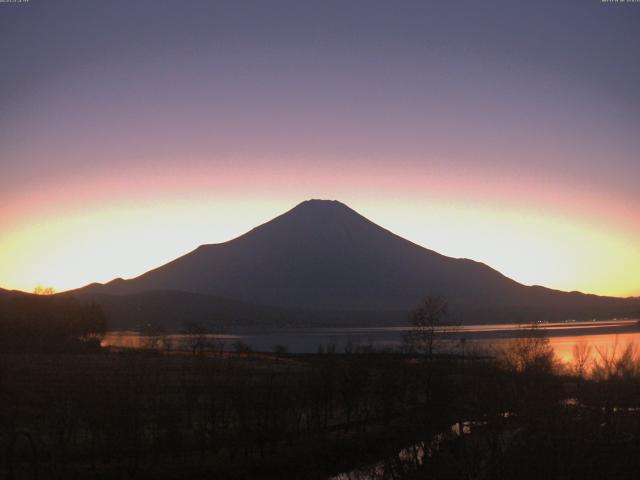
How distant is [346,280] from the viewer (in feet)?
604

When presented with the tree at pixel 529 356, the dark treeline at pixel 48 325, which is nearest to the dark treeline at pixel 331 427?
the tree at pixel 529 356

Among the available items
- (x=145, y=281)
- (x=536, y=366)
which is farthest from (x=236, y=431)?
(x=145, y=281)

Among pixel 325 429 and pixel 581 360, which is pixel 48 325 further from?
pixel 581 360

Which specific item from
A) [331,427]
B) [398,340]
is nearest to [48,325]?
[331,427]

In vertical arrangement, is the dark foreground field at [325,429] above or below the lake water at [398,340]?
below

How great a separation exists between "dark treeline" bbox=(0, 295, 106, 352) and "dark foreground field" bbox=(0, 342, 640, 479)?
22063 millimetres

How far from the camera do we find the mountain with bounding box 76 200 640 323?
16538 centimetres

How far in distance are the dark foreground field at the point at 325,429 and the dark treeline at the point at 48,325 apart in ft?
72.4

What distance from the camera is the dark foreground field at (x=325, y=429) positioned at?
15.0 meters

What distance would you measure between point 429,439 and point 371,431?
4438mm

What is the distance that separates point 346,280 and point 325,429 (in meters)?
162

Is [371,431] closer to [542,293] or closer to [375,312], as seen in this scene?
[375,312]

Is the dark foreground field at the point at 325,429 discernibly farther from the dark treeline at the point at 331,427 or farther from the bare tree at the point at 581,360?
the bare tree at the point at 581,360

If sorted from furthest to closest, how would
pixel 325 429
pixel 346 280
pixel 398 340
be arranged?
pixel 346 280, pixel 398 340, pixel 325 429
